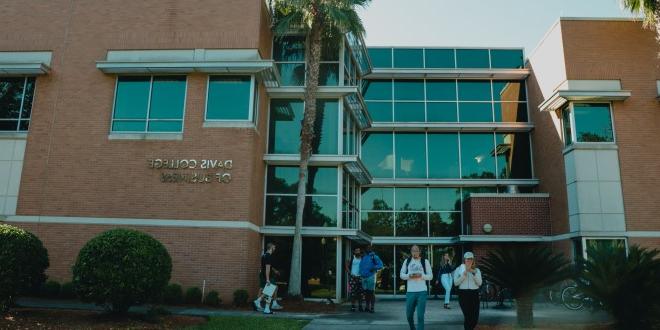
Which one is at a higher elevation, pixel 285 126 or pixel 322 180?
pixel 285 126

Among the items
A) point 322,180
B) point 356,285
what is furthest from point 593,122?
point 356,285

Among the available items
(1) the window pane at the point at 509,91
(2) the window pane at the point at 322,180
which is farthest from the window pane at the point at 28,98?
(1) the window pane at the point at 509,91

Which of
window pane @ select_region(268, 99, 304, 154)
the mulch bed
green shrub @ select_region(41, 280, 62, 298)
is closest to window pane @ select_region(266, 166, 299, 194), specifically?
window pane @ select_region(268, 99, 304, 154)

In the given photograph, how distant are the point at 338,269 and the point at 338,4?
935 centimetres

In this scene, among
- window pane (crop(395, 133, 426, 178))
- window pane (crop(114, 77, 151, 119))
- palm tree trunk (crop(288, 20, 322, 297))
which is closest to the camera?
palm tree trunk (crop(288, 20, 322, 297))

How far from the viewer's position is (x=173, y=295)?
1505 centimetres

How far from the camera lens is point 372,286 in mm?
14898

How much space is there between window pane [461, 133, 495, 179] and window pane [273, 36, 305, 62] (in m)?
9.49

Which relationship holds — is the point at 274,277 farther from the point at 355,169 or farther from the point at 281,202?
the point at 355,169

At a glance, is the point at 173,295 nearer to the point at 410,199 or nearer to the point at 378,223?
the point at 378,223

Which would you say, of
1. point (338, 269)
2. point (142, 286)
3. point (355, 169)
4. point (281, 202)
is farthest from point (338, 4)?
point (142, 286)

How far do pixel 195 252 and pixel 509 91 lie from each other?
665 inches

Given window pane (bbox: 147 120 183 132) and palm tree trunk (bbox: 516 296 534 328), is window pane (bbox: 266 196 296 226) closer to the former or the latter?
window pane (bbox: 147 120 183 132)

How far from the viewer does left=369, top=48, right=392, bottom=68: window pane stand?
25.1m
